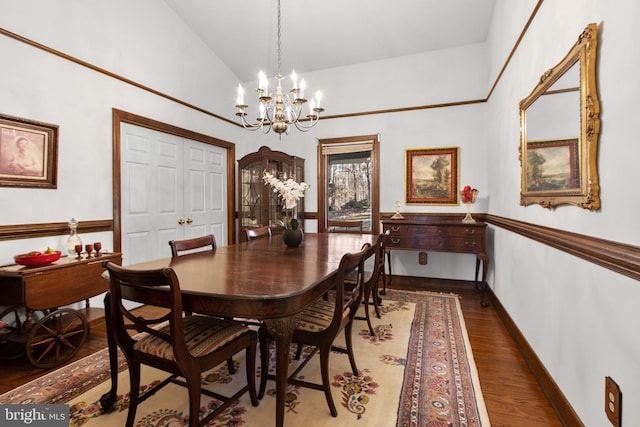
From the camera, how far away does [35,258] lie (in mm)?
2312

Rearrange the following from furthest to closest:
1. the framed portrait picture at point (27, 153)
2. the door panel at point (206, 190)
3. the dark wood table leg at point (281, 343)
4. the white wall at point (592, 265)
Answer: the door panel at point (206, 190) < the framed portrait picture at point (27, 153) < the dark wood table leg at point (281, 343) < the white wall at point (592, 265)

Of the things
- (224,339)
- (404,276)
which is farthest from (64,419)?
(404,276)

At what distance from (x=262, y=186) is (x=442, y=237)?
2.75 m

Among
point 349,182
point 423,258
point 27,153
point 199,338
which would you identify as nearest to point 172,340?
point 199,338

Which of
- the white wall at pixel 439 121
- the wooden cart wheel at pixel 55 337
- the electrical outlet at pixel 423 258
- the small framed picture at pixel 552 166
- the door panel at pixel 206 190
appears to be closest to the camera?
the white wall at pixel 439 121

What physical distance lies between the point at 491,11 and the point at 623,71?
10.5 feet

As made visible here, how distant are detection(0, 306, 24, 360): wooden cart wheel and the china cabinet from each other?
2.86 meters

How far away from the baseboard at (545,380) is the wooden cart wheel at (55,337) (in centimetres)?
318

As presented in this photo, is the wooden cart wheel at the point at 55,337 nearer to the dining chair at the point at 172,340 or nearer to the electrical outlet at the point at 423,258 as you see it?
the dining chair at the point at 172,340

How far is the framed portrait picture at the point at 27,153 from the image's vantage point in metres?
2.51

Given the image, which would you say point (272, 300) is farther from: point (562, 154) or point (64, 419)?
point (562, 154)

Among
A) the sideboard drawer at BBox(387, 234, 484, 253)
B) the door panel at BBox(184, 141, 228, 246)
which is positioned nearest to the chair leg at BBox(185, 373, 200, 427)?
the sideboard drawer at BBox(387, 234, 484, 253)

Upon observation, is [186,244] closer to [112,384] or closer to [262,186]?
[112,384]

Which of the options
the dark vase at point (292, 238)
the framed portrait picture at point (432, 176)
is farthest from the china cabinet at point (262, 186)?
the dark vase at point (292, 238)
